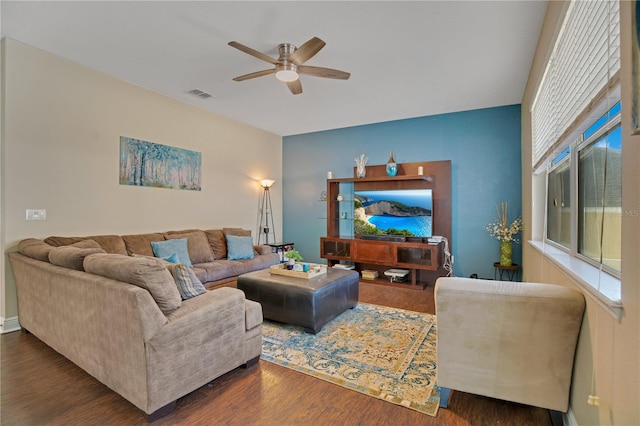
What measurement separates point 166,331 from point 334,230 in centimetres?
429

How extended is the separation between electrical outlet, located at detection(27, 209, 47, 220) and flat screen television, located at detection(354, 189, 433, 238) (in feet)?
14.1

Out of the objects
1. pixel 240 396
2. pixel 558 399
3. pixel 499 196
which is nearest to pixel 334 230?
pixel 499 196

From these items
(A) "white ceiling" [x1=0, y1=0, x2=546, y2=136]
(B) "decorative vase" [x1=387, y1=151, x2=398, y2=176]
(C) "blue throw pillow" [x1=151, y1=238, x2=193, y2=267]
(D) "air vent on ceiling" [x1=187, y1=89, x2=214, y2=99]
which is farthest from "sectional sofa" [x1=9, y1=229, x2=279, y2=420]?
(B) "decorative vase" [x1=387, y1=151, x2=398, y2=176]

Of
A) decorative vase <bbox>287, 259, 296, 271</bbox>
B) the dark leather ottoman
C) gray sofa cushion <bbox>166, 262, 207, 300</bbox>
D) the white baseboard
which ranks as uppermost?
gray sofa cushion <bbox>166, 262, 207, 300</bbox>

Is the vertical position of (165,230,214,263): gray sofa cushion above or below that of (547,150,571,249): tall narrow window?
below

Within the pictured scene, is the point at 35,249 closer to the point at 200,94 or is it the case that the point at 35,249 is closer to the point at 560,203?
the point at 200,94

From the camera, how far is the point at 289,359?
2.51 meters

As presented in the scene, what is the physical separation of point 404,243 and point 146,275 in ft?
12.6

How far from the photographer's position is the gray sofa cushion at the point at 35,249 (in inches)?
104

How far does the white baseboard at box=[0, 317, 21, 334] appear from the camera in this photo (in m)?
3.05

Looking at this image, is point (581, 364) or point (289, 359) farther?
point (289, 359)

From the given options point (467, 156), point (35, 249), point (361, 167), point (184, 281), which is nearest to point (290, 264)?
point (184, 281)

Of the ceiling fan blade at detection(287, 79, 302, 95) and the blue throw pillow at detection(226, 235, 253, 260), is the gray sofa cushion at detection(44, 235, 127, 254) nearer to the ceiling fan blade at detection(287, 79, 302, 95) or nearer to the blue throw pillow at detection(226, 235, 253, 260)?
the blue throw pillow at detection(226, 235, 253, 260)

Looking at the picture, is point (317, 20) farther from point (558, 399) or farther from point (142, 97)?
point (558, 399)
